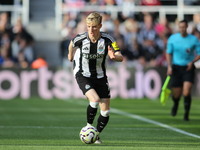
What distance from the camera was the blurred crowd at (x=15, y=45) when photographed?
2653 centimetres

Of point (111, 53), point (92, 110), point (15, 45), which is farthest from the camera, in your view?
point (15, 45)

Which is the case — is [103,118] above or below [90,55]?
below

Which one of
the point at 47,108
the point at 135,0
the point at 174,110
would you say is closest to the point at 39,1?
the point at 135,0

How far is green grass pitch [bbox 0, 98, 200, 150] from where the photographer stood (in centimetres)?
1043

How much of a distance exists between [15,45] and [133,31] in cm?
477

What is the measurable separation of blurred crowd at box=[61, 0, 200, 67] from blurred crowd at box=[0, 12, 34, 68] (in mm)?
1557

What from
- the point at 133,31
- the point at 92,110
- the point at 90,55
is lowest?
the point at 92,110

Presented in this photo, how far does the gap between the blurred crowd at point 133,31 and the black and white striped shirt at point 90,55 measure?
635 inches

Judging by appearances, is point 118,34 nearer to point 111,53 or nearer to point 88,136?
point 111,53

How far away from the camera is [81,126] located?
550 inches

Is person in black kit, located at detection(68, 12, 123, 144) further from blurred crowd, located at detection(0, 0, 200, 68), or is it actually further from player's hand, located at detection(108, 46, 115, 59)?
blurred crowd, located at detection(0, 0, 200, 68)

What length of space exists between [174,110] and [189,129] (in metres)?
3.52

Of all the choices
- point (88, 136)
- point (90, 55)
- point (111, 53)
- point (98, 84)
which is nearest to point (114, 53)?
point (111, 53)

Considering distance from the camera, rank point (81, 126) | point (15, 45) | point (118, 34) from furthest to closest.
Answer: point (118, 34) → point (15, 45) → point (81, 126)
